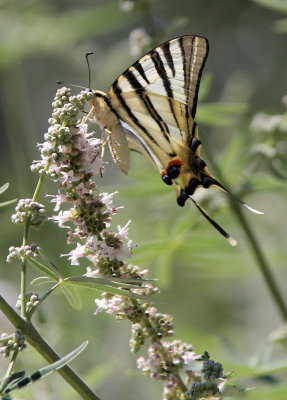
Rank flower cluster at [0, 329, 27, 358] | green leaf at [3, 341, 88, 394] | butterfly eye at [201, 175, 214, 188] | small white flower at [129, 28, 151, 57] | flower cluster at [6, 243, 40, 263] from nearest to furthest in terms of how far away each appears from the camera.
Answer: green leaf at [3, 341, 88, 394]
flower cluster at [0, 329, 27, 358]
flower cluster at [6, 243, 40, 263]
butterfly eye at [201, 175, 214, 188]
small white flower at [129, 28, 151, 57]

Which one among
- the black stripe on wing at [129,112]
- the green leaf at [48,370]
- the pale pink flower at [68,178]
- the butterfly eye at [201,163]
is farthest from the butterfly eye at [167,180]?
the green leaf at [48,370]

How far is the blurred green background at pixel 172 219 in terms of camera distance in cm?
340

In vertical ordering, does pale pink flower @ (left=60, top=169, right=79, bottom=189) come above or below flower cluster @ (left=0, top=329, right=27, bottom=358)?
above

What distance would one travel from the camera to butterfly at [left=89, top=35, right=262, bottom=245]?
9.70ft

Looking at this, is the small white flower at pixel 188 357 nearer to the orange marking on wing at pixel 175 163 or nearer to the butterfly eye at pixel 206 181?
the butterfly eye at pixel 206 181

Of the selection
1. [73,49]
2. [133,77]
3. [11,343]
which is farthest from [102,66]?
[11,343]

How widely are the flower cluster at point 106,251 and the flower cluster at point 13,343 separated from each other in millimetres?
384

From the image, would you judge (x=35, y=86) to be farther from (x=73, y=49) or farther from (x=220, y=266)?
(x=220, y=266)

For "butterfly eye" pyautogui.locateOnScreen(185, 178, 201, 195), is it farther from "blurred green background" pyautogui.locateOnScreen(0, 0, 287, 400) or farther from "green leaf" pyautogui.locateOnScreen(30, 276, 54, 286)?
"green leaf" pyautogui.locateOnScreen(30, 276, 54, 286)

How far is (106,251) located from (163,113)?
1.31m

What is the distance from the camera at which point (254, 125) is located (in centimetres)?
359

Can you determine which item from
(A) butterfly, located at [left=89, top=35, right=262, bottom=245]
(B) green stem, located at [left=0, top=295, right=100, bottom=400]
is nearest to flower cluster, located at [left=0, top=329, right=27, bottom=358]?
(B) green stem, located at [left=0, top=295, right=100, bottom=400]

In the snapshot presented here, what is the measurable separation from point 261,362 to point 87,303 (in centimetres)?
110

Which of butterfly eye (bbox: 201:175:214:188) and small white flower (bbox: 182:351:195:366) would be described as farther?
butterfly eye (bbox: 201:175:214:188)
